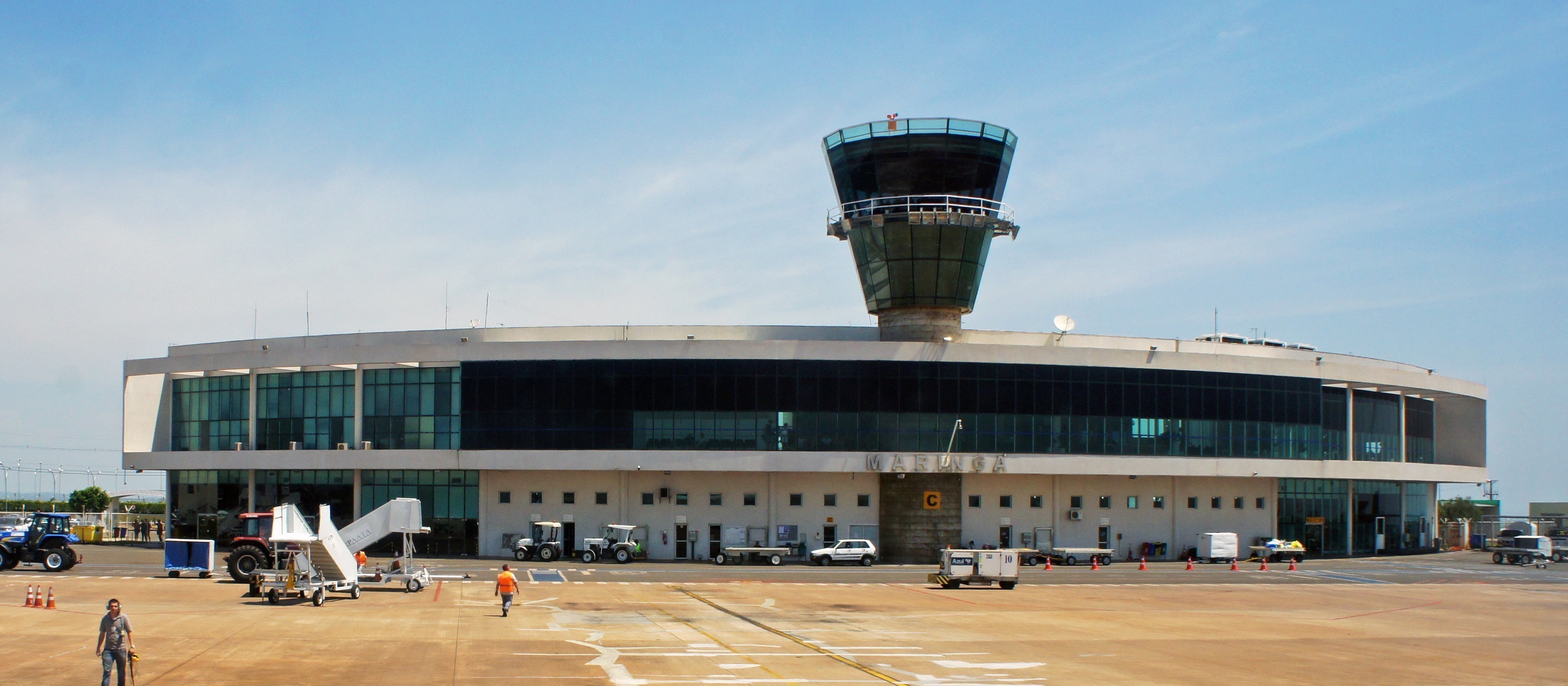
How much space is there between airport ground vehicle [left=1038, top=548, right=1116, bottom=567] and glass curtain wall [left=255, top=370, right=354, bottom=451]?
142 ft

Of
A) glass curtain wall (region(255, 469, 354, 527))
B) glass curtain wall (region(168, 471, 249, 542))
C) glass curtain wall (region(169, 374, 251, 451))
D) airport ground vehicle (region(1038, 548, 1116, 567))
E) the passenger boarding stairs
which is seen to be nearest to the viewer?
the passenger boarding stairs

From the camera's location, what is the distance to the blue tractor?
54.4 meters

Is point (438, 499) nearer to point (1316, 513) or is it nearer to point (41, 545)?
point (41, 545)

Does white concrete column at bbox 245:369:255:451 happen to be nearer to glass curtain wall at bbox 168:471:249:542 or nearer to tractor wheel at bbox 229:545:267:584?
glass curtain wall at bbox 168:471:249:542

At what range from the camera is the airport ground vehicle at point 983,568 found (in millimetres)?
53469

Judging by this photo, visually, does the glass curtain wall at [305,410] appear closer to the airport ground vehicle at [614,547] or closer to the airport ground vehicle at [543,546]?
the airport ground vehicle at [543,546]

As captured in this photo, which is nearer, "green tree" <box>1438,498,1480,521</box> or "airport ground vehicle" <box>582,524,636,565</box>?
"airport ground vehicle" <box>582,524,636,565</box>

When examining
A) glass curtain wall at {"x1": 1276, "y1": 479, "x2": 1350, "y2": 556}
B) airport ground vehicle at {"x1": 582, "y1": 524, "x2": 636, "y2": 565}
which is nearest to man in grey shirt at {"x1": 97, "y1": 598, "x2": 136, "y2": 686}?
airport ground vehicle at {"x1": 582, "y1": 524, "x2": 636, "y2": 565}

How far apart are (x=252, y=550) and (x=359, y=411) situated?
88.1 ft

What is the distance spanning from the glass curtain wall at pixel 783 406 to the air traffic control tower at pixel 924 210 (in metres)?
4.78

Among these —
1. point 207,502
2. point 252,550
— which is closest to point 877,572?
point 252,550

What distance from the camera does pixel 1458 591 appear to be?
56.4 meters

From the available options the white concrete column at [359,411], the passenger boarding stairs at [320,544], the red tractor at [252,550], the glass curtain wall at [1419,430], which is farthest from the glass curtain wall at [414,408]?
the glass curtain wall at [1419,430]

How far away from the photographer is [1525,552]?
269ft
